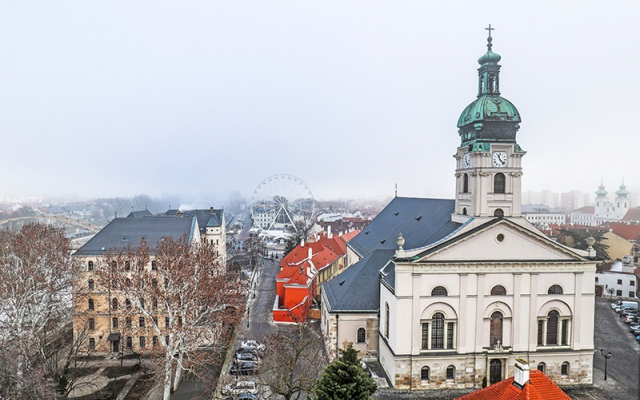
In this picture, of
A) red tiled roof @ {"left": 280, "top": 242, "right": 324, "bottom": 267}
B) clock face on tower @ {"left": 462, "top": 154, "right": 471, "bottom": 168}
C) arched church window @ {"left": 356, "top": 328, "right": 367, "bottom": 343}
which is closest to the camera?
clock face on tower @ {"left": 462, "top": 154, "right": 471, "bottom": 168}

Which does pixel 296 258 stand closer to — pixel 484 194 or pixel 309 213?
pixel 484 194

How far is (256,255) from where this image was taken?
7688 cm

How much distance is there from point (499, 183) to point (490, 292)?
6.90 metres

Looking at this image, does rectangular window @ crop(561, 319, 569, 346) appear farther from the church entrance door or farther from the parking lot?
the church entrance door

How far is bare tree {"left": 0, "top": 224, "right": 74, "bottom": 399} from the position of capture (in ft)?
63.6

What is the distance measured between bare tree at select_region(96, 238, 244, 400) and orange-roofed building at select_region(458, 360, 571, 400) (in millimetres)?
15943

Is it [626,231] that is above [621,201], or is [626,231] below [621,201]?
below

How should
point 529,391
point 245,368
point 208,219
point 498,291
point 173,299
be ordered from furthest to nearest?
point 208,219 < point 245,368 < point 498,291 < point 173,299 < point 529,391

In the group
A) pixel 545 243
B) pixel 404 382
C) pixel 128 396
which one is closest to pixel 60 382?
pixel 128 396

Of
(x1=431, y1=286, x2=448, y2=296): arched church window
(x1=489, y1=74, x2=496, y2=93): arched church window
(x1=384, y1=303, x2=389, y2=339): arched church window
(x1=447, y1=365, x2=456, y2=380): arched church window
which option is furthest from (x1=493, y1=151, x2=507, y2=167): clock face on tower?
(x1=447, y1=365, x2=456, y2=380): arched church window

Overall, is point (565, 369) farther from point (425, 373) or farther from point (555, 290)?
point (425, 373)

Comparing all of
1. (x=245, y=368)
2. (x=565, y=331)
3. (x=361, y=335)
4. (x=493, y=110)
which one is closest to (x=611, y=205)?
(x=565, y=331)

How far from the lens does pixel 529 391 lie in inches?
583

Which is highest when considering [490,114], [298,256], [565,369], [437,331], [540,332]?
[490,114]
